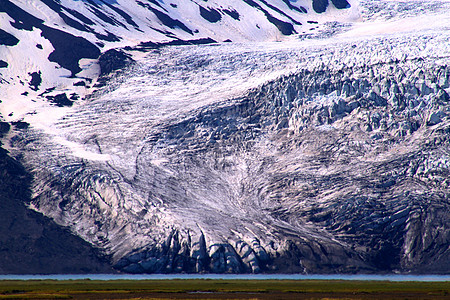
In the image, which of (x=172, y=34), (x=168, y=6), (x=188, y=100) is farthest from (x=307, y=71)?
(x=168, y=6)

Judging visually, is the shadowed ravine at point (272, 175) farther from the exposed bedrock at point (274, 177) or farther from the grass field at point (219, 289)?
the grass field at point (219, 289)

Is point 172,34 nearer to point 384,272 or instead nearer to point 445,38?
point 445,38

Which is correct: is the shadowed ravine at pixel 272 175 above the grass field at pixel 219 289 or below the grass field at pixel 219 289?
above

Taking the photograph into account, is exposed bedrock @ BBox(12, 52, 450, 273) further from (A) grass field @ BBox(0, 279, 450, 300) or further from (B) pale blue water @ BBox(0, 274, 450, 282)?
(A) grass field @ BBox(0, 279, 450, 300)

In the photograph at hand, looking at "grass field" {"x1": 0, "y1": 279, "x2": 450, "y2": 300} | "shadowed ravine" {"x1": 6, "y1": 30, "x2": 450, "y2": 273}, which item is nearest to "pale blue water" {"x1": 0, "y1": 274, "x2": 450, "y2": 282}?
"shadowed ravine" {"x1": 6, "y1": 30, "x2": 450, "y2": 273}

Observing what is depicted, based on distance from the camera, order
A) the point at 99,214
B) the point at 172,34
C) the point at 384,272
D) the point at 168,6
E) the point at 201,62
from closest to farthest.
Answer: the point at 384,272 < the point at 99,214 < the point at 201,62 < the point at 172,34 < the point at 168,6

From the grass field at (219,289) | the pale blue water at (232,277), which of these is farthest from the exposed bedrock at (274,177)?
the grass field at (219,289)
